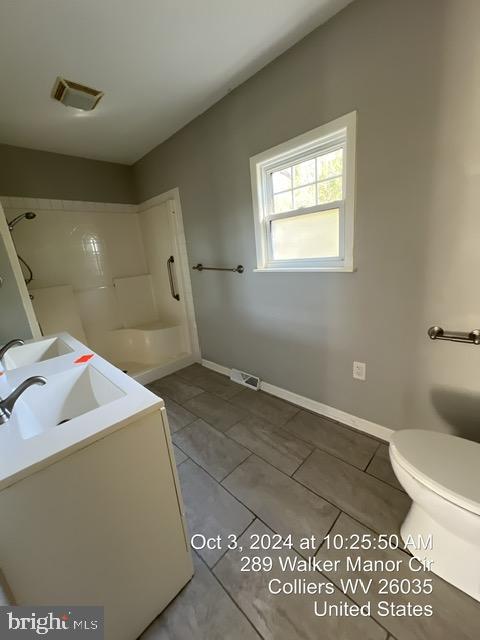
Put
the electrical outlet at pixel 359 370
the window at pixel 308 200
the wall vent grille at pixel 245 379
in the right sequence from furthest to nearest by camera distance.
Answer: the wall vent grille at pixel 245 379
the electrical outlet at pixel 359 370
the window at pixel 308 200

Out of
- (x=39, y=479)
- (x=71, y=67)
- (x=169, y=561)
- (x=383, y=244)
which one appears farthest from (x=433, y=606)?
(x=71, y=67)

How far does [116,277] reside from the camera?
9.96 ft

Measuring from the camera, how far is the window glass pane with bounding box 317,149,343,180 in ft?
4.82

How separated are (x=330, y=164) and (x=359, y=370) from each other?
4.15ft

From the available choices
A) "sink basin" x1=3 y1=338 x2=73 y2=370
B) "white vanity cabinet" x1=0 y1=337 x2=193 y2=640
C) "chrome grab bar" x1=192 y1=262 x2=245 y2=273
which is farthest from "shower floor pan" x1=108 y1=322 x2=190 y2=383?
"white vanity cabinet" x1=0 y1=337 x2=193 y2=640

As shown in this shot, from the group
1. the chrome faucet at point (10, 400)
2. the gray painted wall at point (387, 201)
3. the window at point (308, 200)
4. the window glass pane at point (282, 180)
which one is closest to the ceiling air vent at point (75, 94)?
the gray painted wall at point (387, 201)

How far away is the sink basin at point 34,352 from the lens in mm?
1489

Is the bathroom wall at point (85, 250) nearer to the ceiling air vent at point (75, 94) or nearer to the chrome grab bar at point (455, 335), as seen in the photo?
the ceiling air vent at point (75, 94)

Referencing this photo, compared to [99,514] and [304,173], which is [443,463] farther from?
[304,173]

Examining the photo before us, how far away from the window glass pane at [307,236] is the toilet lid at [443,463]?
1.08m

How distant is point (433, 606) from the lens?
2.87ft

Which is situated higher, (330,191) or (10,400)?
(330,191)

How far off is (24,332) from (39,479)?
1618 mm

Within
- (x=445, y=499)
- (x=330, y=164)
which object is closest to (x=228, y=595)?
(x=445, y=499)
